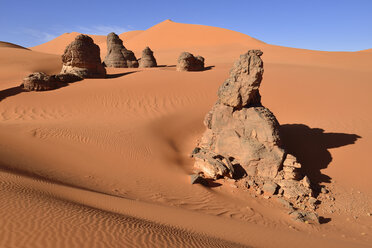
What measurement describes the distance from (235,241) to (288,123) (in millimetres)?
8559

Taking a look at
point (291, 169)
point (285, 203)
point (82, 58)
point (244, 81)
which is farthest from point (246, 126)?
point (82, 58)

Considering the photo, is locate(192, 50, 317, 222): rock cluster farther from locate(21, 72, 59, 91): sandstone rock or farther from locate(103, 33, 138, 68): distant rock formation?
locate(103, 33, 138, 68): distant rock formation

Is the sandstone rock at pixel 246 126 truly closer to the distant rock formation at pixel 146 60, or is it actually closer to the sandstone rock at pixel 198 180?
the sandstone rock at pixel 198 180

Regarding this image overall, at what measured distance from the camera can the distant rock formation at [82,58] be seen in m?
16.9

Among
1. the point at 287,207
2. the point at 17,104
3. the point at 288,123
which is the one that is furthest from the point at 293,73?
the point at 17,104

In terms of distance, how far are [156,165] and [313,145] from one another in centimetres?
614

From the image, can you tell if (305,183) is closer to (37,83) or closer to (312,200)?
(312,200)

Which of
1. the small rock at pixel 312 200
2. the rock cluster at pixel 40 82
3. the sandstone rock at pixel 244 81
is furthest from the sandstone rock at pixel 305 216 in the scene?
the rock cluster at pixel 40 82

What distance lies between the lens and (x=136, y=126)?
11.1 m

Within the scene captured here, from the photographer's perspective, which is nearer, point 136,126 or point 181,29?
point 136,126

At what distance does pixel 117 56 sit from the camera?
25.4 metres

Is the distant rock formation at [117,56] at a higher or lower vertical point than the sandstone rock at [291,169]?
higher

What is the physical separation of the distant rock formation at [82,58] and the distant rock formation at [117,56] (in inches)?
292

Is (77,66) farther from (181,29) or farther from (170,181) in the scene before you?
(181,29)
